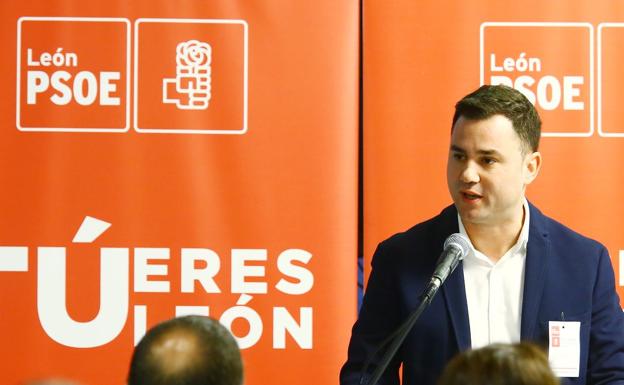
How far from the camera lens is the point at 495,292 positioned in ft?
7.77

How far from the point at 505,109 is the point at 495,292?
0.47 m

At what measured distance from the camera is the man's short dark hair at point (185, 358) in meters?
1.35

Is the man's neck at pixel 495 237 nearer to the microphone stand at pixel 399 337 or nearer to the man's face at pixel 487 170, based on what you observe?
the man's face at pixel 487 170

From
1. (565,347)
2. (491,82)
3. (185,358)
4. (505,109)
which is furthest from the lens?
(491,82)

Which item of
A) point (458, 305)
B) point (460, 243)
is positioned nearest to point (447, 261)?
point (460, 243)

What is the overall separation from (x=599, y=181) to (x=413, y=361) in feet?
4.95

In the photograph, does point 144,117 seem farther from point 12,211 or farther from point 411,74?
A: point 411,74

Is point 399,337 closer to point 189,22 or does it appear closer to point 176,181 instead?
point 176,181

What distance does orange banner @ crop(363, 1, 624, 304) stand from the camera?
3496 millimetres

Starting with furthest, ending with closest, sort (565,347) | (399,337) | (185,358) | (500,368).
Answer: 1. (565,347)
2. (399,337)
3. (185,358)
4. (500,368)

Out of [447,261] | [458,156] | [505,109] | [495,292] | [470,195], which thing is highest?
[505,109]

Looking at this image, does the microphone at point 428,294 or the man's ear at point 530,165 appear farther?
the man's ear at point 530,165

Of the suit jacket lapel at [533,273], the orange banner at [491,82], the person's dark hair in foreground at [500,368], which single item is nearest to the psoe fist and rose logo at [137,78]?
the orange banner at [491,82]

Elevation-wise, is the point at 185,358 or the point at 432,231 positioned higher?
the point at 432,231
